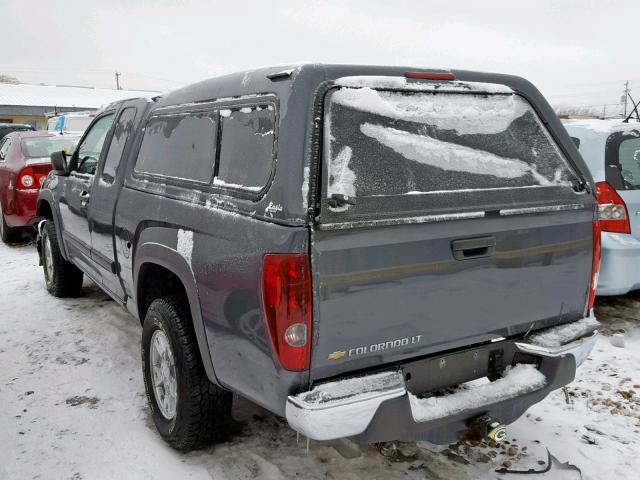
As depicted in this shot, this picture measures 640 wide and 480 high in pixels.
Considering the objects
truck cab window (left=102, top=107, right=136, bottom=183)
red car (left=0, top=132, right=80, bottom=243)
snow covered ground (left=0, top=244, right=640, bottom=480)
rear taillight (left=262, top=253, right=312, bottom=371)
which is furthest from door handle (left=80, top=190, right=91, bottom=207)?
red car (left=0, top=132, right=80, bottom=243)

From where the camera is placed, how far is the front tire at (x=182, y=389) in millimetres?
2801

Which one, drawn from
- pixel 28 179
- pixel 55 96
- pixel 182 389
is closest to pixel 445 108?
pixel 182 389

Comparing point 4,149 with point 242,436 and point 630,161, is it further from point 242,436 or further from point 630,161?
point 630,161

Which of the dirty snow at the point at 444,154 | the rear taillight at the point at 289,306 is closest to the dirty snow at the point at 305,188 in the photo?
the rear taillight at the point at 289,306

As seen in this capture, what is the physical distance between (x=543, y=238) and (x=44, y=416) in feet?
9.93

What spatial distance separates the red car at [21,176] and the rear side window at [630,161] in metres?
6.92

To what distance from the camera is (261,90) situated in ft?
8.12

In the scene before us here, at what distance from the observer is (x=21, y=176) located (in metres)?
7.99

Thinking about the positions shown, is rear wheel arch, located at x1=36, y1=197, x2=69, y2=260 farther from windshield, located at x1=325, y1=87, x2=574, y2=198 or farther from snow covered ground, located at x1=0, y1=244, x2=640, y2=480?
windshield, located at x1=325, y1=87, x2=574, y2=198

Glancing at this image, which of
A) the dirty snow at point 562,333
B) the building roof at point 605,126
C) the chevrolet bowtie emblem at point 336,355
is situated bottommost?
the dirty snow at point 562,333

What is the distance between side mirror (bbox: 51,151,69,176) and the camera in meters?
4.84

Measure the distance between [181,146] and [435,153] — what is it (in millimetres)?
1442

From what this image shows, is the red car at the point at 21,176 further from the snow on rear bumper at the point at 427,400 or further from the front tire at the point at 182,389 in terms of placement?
the snow on rear bumper at the point at 427,400

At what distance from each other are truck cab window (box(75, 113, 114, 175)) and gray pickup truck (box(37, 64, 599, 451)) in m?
1.50
